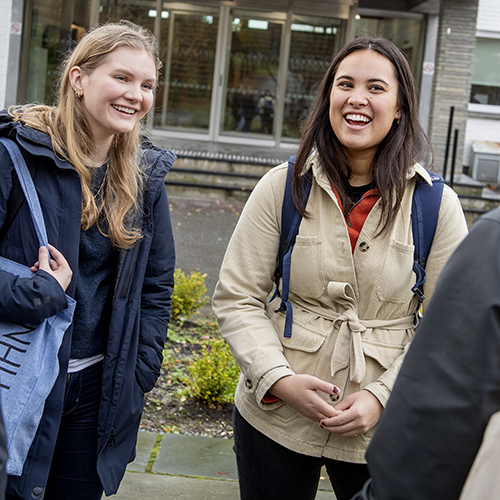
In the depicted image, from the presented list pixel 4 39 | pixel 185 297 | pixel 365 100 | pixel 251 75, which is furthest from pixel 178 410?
pixel 251 75

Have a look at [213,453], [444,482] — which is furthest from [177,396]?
[444,482]

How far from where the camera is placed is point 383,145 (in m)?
2.27

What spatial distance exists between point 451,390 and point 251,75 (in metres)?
15.9

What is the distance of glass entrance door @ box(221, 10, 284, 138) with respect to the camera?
1593 centimetres

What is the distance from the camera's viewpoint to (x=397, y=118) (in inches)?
89.9

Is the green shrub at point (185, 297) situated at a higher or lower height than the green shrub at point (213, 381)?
higher

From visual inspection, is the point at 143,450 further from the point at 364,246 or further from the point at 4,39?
the point at 4,39

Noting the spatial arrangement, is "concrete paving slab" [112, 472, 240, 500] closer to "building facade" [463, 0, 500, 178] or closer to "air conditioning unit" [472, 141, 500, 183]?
"air conditioning unit" [472, 141, 500, 183]

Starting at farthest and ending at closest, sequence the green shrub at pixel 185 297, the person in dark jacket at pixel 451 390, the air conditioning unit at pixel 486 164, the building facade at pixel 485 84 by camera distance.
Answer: the building facade at pixel 485 84 → the air conditioning unit at pixel 486 164 → the green shrub at pixel 185 297 → the person in dark jacket at pixel 451 390

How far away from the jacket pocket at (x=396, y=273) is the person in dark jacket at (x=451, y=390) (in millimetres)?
1052

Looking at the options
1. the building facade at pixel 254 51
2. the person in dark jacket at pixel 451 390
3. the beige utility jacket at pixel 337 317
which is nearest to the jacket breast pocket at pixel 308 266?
the beige utility jacket at pixel 337 317

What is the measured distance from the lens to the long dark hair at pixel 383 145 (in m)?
2.16

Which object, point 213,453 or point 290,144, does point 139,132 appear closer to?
point 213,453

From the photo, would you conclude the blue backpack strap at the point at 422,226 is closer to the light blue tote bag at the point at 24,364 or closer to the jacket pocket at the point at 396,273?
the jacket pocket at the point at 396,273
